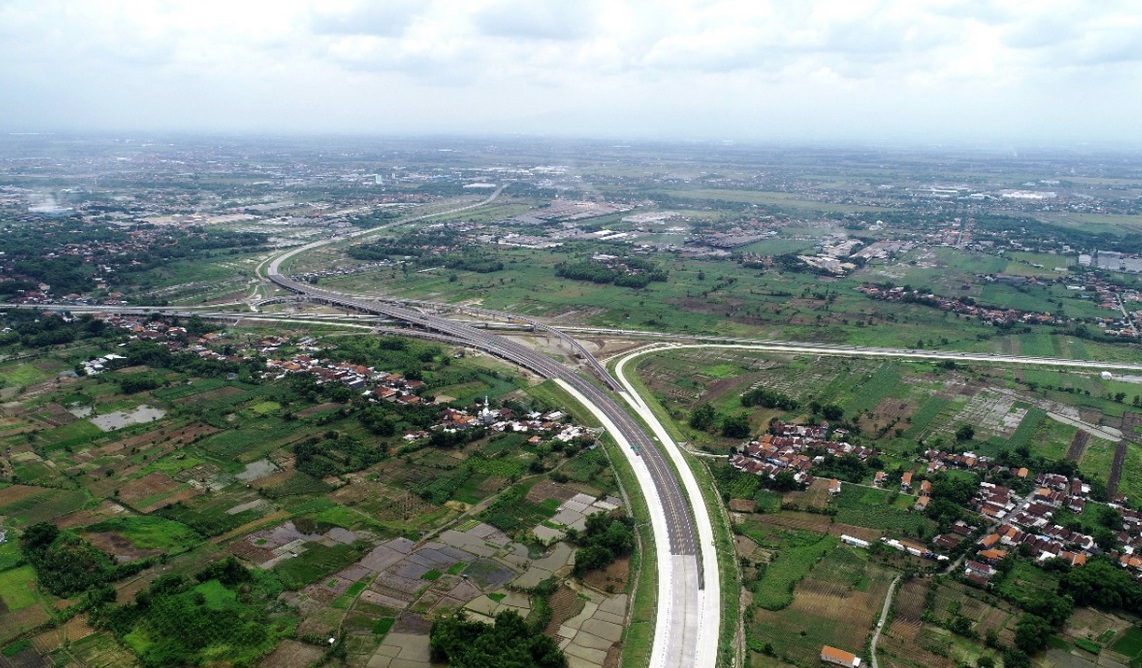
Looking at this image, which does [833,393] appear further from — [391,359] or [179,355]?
[179,355]

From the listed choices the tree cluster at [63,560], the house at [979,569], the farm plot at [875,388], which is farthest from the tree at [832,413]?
the tree cluster at [63,560]

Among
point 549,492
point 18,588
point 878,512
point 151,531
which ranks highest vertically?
point 878,512

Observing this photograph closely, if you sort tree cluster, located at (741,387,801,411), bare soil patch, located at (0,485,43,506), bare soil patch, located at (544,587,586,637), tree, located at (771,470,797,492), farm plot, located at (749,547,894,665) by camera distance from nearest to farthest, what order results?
farm plot, located at (749,547,894,665) < bare soil patch, located at (544,587,586,637) < bare soil patch, located at (0,485,43,506) < tree, located at (771,470,797,492) < tree cluster, located at (741,387,801,411)

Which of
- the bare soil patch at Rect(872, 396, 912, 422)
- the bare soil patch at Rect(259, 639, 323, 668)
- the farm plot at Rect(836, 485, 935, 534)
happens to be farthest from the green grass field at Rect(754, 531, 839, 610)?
the bare soil patch at Rect(259, 639, 323, 668)

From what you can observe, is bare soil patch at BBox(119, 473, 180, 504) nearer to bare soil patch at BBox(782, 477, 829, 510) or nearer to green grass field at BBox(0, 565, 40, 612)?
green grass field at BBox(0, 565, 40, 612)

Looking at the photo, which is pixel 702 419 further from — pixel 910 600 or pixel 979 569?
pixel 910 600

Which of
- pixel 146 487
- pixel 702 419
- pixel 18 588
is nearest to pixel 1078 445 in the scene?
pixel 702 419

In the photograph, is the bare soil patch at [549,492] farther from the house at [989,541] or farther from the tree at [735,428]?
the house at [989,541]

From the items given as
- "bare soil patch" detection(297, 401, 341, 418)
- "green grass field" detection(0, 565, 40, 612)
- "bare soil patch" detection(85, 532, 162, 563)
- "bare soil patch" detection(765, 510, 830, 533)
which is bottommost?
"green grass field" detection(0, 565, 40, 612)

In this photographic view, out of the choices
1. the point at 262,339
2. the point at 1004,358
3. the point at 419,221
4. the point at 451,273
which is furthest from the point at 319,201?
the point at 1004,358

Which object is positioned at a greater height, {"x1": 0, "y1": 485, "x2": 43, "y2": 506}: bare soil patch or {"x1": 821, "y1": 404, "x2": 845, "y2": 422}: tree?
{"x1": 821, "y1": 404, "x2": 845, "y2": 422}: tree
